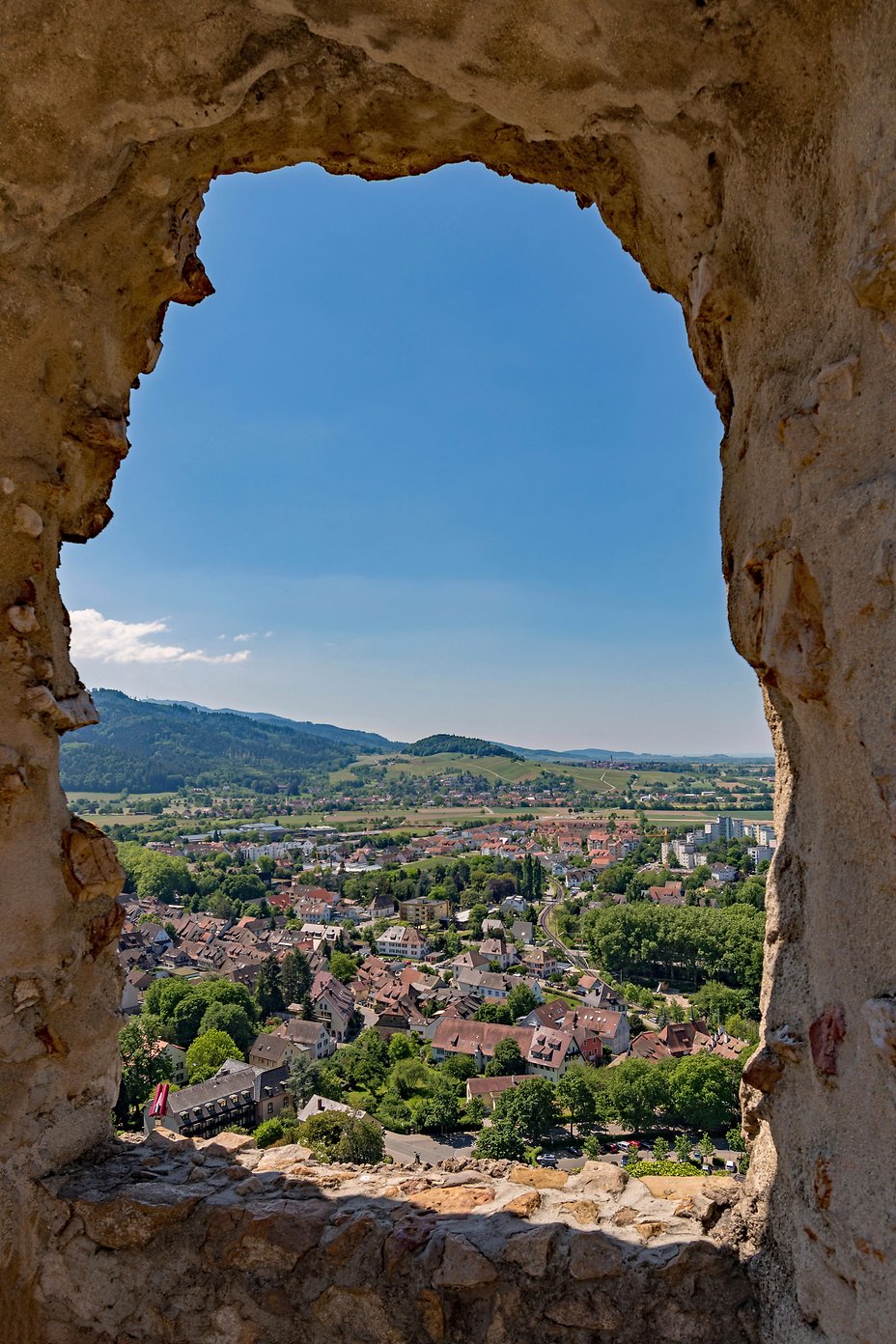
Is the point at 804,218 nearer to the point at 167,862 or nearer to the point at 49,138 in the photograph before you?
the point at 49,138

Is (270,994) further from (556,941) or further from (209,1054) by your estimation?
(556,941)

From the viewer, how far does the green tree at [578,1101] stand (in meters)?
24.8

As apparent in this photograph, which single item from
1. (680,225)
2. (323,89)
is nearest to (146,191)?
(323,89)

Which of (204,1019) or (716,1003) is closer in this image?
(204,1019)

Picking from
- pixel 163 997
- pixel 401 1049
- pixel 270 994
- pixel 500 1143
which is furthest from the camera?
pixel 270 994

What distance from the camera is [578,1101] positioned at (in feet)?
81.4

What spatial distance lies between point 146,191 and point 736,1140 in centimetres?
2655

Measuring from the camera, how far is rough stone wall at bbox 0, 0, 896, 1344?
6.56 feet

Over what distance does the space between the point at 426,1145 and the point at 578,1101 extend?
6317mm

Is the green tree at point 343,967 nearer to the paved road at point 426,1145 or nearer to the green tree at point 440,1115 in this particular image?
the green tree at point 440,1115

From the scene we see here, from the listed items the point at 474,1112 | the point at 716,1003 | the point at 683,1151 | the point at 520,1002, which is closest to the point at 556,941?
the point at 520,1002

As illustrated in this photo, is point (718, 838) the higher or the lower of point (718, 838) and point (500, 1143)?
the lower

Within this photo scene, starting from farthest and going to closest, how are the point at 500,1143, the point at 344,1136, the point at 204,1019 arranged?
1. the point at 204,1019
2. the point at 500,1143
3. the point at 344,1136

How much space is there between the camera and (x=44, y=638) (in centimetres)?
301
